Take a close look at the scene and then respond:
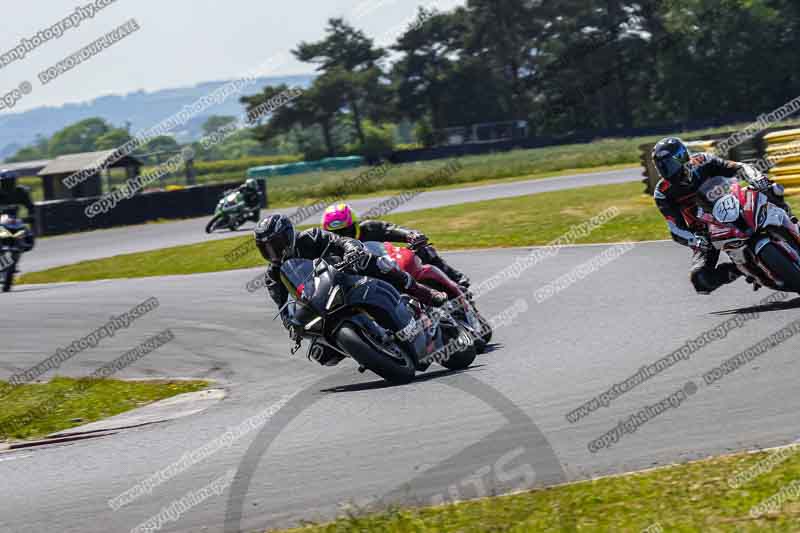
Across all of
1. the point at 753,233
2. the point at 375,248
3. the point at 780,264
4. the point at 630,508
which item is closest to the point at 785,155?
the point at 753,233

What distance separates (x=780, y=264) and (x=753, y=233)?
0.38 metres

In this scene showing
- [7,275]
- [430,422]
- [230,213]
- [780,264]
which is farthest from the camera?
[230,213]

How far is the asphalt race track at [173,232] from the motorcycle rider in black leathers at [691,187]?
18086mm

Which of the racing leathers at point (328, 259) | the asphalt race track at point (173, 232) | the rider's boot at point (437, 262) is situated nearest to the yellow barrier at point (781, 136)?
the asphalt race track at point (173, 232)

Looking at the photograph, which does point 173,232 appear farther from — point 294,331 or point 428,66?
point 428,66

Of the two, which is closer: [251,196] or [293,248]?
[293,248]

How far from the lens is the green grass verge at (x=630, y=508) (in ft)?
16.4

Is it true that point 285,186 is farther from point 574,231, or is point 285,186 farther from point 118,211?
point 574,231

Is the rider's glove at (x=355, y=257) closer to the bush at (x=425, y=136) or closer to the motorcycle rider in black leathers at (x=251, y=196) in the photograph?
the motorcycle rider in black leathers at (x=251, y=196)

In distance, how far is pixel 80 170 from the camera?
1850 inches

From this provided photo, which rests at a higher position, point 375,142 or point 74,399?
point 375,142

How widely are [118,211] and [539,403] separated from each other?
2937cm

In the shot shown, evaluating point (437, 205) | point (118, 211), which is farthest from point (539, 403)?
point (118, 211)

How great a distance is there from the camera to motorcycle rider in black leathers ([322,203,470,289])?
9.73 meters
